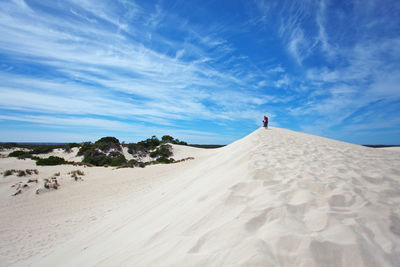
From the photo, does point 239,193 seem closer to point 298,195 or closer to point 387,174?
point 298,195

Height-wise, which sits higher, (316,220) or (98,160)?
(316,220)

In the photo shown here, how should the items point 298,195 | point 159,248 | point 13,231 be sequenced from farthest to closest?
point 13,231, point 298,195, point 159,248

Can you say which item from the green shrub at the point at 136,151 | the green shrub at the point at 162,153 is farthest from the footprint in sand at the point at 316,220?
the green shrub at the point at 136,151

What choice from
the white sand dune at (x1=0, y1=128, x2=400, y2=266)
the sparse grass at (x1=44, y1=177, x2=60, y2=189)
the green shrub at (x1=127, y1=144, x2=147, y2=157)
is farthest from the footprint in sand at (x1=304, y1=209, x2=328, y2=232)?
the green shrub at (x1=127, y1=144, x2=147, y2=157)

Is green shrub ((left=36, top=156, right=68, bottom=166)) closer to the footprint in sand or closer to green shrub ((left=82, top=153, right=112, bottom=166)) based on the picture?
green shrub ((left=82, top=153, right=112, bottom=166))

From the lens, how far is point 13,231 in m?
4.70

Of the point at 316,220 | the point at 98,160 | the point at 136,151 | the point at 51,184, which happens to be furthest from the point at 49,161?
the point at 316,220

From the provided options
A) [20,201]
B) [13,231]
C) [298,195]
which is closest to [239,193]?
[298,195]

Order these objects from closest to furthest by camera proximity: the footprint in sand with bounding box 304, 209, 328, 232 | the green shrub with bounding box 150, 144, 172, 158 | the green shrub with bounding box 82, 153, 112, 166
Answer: the footprint in sand with bounding box 304, 209, 328, 232 < the green shrub with bounding box 82, 153, 112, 166 < the green shrub with bounding box 150, 144, 172, 158

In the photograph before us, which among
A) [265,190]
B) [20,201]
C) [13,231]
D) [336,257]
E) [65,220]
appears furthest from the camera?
[20,201]

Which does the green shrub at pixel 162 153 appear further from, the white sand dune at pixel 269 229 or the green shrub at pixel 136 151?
the white sand dune at pixel 269 229

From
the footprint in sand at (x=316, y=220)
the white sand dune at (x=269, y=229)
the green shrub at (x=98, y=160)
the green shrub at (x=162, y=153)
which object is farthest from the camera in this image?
the green shrub at (x=162, y=153)

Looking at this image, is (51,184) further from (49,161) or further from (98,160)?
(98,160)

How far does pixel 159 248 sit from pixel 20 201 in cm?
841
